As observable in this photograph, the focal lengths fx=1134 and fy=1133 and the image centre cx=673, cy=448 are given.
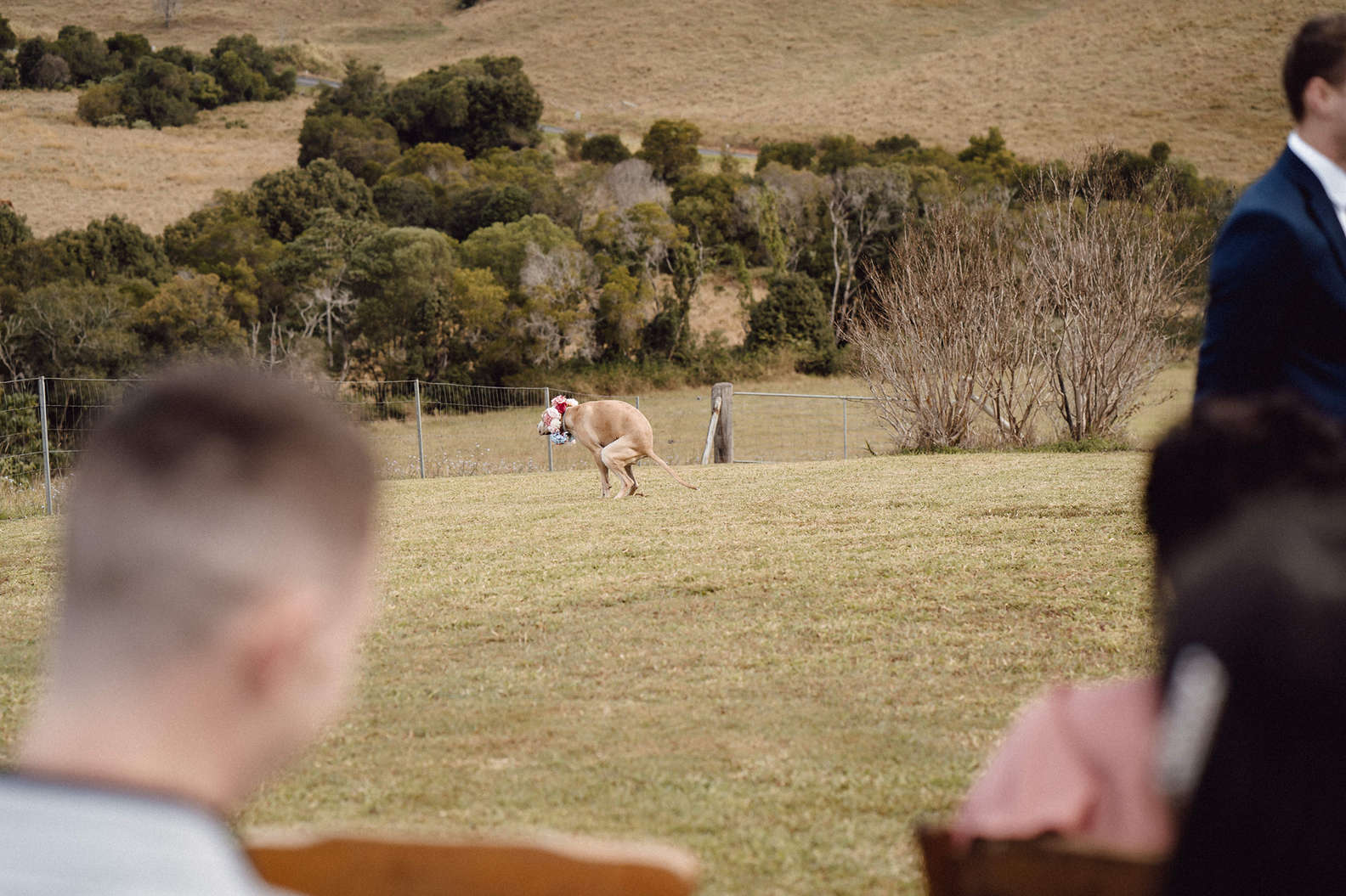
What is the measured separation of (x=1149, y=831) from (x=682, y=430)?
28.0 m

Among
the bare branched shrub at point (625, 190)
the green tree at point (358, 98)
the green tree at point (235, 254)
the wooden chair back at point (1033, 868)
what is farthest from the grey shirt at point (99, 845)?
the green tree at point (358, 98)

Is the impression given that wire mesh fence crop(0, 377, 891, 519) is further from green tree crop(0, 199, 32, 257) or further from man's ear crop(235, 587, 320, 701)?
green tree crop(0, 199, 32, 257)

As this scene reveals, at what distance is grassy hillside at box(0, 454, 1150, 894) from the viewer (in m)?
3.22

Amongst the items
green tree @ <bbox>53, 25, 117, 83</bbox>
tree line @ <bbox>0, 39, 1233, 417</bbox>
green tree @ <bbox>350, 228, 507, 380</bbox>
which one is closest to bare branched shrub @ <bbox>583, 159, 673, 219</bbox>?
tree line @ <bbox>0, 39, 1233, 417</bbox>

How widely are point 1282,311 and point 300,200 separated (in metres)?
44.2

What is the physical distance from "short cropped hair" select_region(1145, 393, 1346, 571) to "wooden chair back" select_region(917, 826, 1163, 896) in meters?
0.34

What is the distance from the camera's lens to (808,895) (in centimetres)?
262

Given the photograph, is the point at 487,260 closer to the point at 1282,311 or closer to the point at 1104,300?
the point at 1104,300

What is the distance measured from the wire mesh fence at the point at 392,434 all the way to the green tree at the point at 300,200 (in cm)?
1749

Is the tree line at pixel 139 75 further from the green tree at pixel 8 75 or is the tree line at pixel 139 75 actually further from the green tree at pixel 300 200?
the green tree at pixel 300 200

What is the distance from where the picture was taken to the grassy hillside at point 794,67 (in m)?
58.4

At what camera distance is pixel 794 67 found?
9512cm

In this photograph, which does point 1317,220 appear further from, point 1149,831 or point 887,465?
Answer: point 887,465

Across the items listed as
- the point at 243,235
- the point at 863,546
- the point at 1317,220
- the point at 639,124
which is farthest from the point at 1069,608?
the point at 639,124
